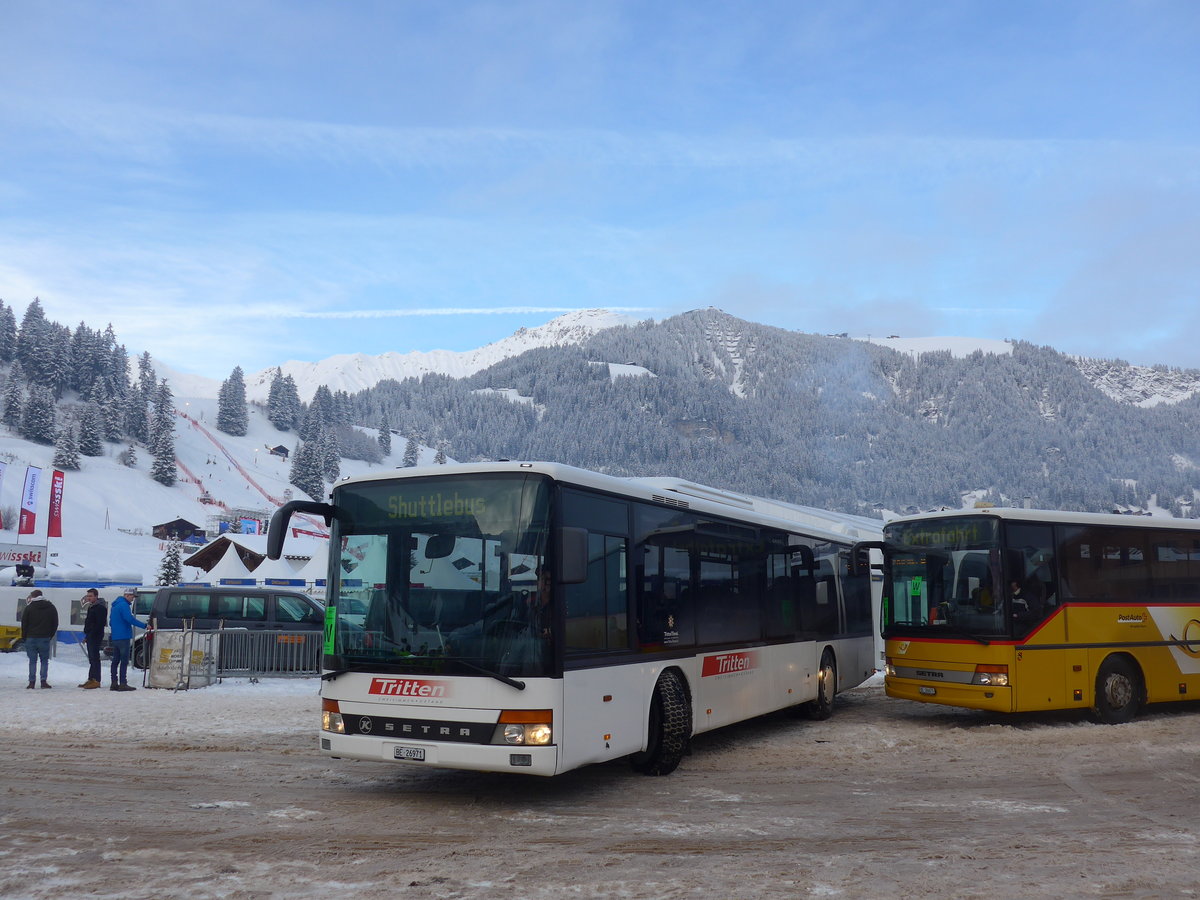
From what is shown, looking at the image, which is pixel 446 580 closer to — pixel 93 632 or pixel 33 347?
pixel 93 632

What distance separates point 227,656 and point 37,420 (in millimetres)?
105299

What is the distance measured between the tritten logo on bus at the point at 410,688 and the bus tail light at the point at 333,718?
0.42m

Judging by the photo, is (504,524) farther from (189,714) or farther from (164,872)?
(189,714)

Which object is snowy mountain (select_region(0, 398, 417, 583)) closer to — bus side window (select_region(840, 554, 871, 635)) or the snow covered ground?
bus side window (select_region(840, 554, 871, 635))

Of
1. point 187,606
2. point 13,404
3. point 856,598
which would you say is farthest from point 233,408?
point 856,598

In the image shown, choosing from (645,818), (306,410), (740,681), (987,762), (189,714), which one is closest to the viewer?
(645,818)

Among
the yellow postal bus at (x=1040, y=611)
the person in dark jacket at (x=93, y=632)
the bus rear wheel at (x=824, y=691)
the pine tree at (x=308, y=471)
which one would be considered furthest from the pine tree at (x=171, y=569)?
the pine tree at (x=308, y=471)

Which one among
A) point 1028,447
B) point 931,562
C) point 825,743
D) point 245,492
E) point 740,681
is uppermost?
point 1028,447

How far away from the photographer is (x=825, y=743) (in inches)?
Answer: 487

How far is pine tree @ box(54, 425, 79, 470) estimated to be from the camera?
10162cm

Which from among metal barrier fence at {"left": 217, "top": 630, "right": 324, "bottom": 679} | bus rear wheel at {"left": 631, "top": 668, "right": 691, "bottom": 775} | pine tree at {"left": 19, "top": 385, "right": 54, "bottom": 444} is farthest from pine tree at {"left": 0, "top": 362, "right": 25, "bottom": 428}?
bus rear wheel at {"left": 631, "top": 668, "right": 691, "bottom": 775}

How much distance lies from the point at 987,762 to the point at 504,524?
246 inches

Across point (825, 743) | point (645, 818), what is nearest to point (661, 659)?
point (645, 818)

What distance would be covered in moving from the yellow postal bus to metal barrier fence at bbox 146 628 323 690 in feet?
35.3
